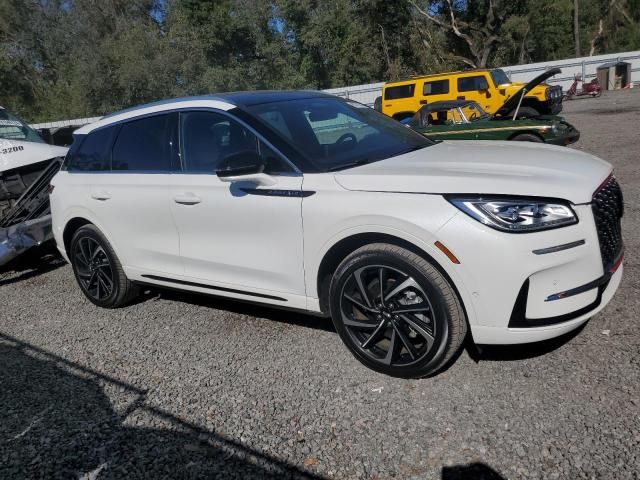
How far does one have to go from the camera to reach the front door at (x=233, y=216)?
136 inches

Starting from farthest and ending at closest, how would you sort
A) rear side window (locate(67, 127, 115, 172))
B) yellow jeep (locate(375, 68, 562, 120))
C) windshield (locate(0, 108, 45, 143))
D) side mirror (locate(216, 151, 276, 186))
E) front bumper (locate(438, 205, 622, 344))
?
yellow jeep (locate(375, 68, 562, 120))
windshield (locate(0, 108, 45, 143))
rear side window (locate(67, 127, 115, 172))
side mirror (locate(216, 151, 276, 186))
front bumper (locate(438, 205, 622, 344))

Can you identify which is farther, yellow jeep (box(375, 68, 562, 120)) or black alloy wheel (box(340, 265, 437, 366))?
yellow jeep (box(375, 68, 562, 120))

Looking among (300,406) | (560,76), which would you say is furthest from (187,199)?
(560,76)

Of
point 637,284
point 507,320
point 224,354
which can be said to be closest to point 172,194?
point 224,354

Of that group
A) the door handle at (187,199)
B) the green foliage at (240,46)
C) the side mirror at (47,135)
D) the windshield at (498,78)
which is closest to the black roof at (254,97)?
the door handle at (187,199)

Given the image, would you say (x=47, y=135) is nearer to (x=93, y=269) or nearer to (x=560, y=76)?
(x=93, y=269)

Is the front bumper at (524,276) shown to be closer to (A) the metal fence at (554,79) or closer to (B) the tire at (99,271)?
(B) the tire at (99,271)

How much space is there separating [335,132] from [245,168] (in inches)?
32.6

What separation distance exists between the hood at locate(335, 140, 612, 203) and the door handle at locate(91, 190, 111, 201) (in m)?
2.26

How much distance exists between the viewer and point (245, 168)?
339 cm

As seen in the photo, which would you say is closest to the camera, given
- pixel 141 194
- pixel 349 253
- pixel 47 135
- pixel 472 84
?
pixel 349 253

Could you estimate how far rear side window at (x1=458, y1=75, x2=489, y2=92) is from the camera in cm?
1831

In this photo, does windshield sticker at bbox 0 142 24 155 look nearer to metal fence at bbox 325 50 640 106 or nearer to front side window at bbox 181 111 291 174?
front side window at bbox 181 111 291 174

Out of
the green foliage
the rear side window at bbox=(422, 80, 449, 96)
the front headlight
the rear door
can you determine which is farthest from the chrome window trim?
the green foliage
